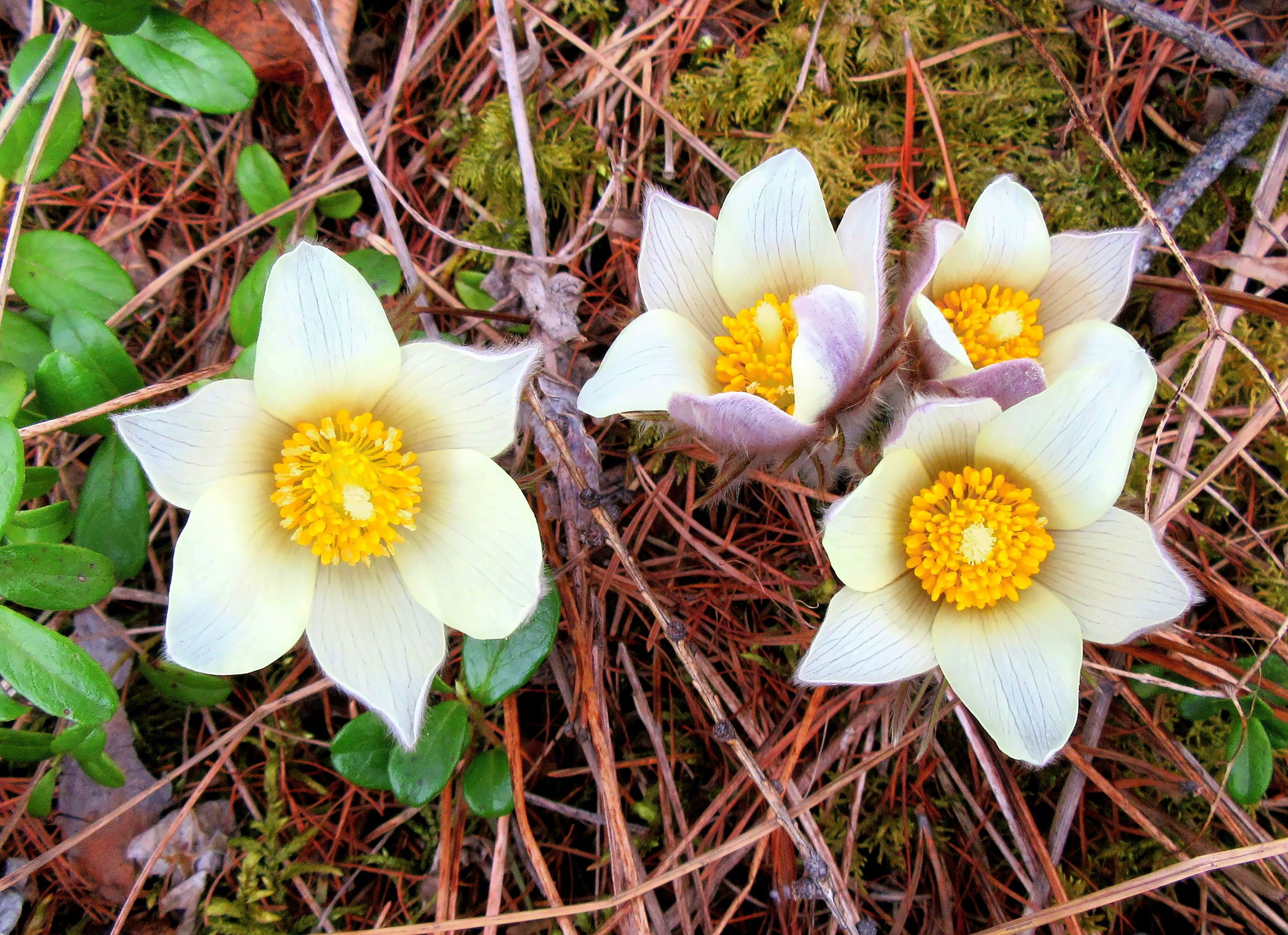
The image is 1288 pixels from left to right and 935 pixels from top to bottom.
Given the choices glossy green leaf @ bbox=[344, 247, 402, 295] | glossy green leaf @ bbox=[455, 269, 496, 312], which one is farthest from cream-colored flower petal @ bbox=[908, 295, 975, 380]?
glossy green leaf @ bbox=[344, 247, 402, 295]

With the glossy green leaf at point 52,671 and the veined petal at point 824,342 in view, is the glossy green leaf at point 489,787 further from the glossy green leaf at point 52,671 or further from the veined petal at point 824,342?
the veined petal at point 824,342

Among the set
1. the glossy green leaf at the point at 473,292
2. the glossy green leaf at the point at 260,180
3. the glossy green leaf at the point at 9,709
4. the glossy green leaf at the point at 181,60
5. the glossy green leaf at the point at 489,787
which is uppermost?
the glossy green leaf at the point at 181,60

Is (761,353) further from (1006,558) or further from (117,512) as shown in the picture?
(117,512)

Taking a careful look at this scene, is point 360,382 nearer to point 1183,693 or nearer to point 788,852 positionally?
point 788,852

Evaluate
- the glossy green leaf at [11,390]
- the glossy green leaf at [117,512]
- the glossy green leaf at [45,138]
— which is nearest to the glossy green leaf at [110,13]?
the glossy green leaf at [45,138]

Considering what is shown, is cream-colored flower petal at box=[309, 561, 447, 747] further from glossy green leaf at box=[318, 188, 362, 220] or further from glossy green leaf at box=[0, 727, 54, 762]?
glossy green leaf at box=[318, 188, 362, 220]

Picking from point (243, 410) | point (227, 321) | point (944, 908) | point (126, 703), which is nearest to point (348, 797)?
point (126, 703)
